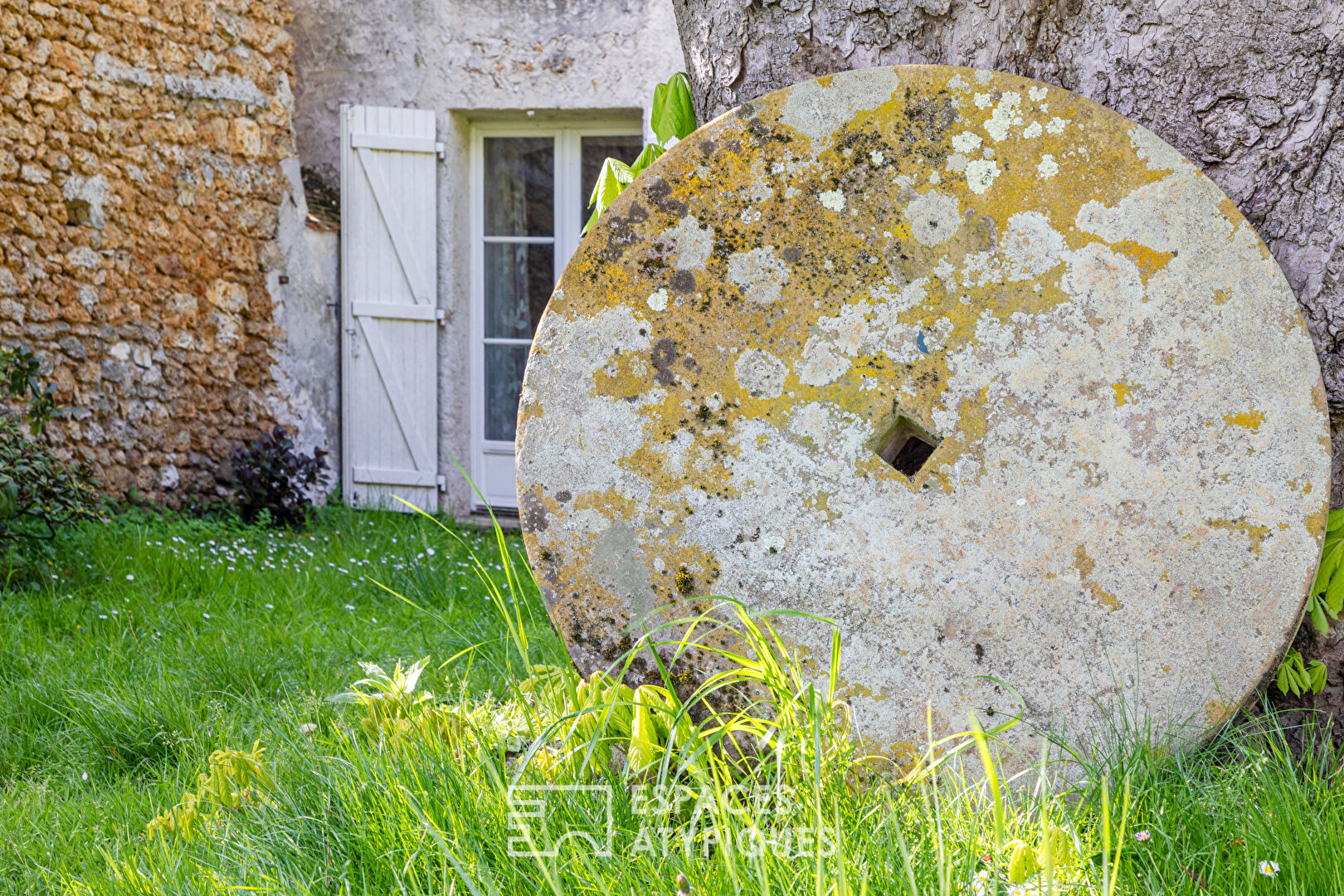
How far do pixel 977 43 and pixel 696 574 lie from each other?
103 cm

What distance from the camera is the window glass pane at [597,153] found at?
5.85 m

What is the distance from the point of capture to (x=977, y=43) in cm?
190

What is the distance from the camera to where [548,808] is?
1.50m

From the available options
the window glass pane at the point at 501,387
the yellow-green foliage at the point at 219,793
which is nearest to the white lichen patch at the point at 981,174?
the yellow-green foliage at the point at 219,793

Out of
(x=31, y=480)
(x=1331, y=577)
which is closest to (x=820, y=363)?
(x=1331, y=577)

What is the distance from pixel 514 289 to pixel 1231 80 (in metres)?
4.68

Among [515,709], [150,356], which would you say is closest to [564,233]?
[150,356]

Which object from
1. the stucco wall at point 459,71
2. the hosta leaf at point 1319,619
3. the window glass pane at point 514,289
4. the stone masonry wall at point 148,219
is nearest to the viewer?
the hosta leaf at point 1319,619

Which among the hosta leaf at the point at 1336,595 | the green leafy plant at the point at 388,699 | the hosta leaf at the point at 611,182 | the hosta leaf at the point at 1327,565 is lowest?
the green leafy plant at the point at 388,699

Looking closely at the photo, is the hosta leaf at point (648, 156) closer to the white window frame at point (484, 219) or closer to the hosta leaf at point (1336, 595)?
the hosta leaf at point (1336, 595)

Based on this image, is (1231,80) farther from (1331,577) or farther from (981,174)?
(1331,577)

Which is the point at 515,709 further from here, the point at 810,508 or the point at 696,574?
the point at 810,508

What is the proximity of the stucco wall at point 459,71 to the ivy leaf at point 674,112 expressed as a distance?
3.42 meters

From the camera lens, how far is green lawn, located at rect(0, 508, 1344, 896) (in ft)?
4.32
